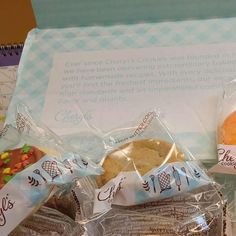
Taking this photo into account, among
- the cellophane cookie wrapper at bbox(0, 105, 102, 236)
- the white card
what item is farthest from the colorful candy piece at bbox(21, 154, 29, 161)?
the white card

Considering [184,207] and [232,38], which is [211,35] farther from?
[184,207]

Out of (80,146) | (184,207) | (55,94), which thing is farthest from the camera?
(55,94)

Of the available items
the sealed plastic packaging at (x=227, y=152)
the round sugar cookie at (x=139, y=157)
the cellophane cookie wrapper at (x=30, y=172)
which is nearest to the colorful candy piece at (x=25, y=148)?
the cellophane cookie wrapper at (x=30, y=172)

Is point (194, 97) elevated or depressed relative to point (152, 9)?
depressed

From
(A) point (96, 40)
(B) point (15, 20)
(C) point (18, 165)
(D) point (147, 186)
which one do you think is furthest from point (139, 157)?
(B) point (15, 20)

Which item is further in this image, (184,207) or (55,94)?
(55,94)

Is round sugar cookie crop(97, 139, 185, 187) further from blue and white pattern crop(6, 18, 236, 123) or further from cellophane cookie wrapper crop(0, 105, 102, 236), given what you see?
blue and white pattern crop(6, 18, 236, 123)

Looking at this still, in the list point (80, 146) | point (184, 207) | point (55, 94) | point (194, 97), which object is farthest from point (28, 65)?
point (184, 207)
